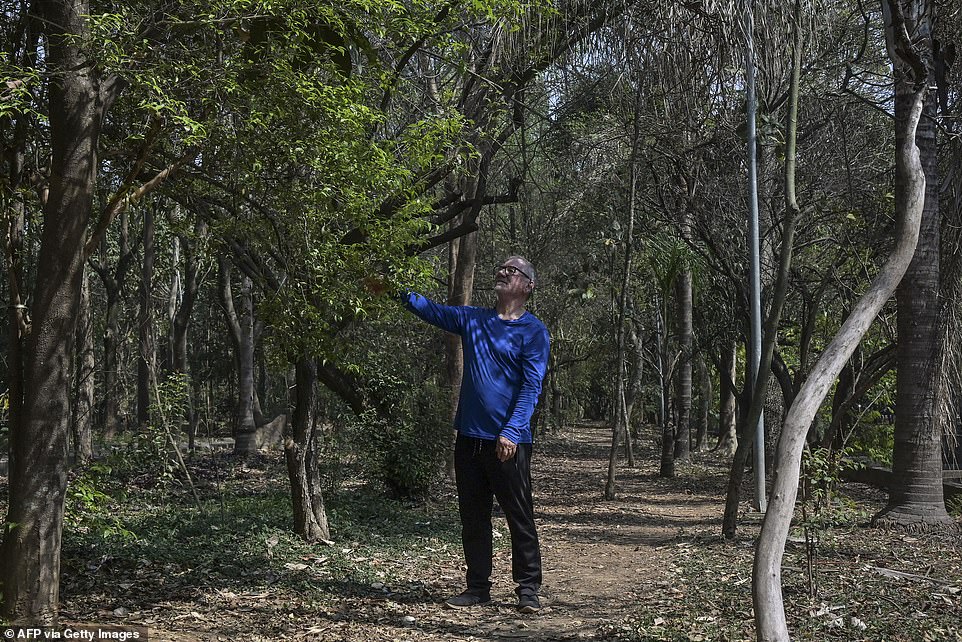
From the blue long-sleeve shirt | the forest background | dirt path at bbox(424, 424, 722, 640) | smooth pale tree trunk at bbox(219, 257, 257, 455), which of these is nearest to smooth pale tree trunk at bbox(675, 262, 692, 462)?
dirt path at bbox(424, 424, 722, 640)

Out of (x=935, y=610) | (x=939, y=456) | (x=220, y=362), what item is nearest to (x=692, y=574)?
(x=935, y=610)

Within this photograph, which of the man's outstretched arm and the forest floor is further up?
the man's outstretched arm

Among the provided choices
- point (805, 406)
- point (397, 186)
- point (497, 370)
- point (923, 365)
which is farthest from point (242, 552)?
point (923, 365)

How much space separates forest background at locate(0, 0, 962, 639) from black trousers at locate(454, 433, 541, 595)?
1242 millimetres

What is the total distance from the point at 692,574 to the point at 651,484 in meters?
10.6

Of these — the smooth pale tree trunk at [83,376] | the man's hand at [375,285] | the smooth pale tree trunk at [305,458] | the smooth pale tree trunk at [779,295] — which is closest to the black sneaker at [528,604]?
the man's hand at [375,285]

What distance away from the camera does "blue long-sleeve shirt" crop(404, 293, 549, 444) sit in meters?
6.01

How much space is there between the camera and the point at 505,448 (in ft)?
19.0

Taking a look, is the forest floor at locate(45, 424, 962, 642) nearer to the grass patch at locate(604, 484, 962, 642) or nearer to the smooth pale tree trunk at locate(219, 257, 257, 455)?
the grass patch at locate(604, 484, 962, 642)

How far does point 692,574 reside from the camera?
7.61 m

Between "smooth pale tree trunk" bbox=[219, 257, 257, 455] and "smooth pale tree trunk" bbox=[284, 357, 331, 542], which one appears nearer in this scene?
"smooth pale tree trunk" bbox=[284, 357, 331, 542]

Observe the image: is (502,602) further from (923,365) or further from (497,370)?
(923,365)

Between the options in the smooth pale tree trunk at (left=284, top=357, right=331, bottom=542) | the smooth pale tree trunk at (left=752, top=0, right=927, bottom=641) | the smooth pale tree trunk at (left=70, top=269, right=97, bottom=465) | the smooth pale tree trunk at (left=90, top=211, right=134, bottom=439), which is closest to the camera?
the smooth pale tree trunk at (left=752, top=0, right=927, bottom=641)

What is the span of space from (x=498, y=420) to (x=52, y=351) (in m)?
2.76
